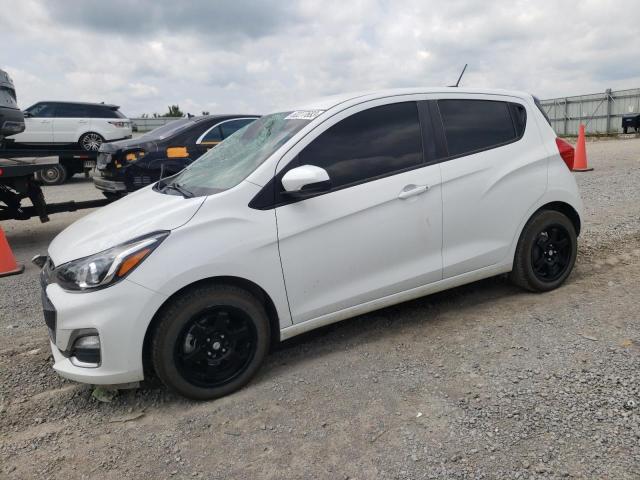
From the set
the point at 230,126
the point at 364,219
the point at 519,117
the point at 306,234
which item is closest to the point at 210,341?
the point at 306,234

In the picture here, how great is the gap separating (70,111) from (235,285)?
49.0 feet

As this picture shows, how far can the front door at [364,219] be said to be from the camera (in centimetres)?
323

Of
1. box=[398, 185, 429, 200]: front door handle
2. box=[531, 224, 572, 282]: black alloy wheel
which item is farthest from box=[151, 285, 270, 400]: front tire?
box=[531, 224, 572, 282]: black alloy wheel

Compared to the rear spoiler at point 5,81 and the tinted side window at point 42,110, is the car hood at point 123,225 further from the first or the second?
the tinted side window at point 42,110

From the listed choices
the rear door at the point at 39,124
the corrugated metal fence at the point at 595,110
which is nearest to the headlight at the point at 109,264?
the rear door at the point at 39,124

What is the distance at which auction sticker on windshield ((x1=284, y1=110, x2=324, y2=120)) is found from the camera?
138 inches

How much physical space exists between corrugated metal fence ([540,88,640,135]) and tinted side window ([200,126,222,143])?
792 inches

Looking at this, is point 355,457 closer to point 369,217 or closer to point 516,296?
point 369,217

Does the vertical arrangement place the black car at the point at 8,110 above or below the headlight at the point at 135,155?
above

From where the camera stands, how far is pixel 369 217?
11.2 ft

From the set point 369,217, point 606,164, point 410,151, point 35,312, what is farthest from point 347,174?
point 606,164

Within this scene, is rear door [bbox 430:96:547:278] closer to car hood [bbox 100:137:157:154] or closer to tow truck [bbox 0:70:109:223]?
car hood [bbox 100:137:157:154]

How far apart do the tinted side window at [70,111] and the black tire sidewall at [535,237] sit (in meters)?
15.0

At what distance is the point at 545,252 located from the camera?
13.9ft
